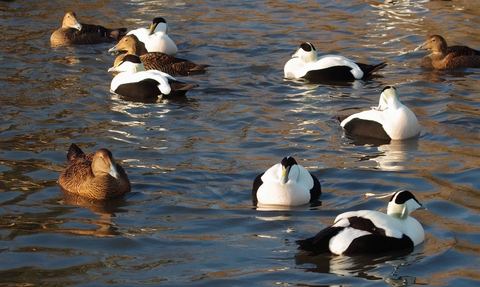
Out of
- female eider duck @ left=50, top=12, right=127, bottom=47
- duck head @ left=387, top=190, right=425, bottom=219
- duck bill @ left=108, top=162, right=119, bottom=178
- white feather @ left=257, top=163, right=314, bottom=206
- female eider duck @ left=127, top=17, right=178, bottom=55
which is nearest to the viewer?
duck head @ left=387, top=190, right=425, bottom=219

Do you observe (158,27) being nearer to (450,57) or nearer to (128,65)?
(128,65)

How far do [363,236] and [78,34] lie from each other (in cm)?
936

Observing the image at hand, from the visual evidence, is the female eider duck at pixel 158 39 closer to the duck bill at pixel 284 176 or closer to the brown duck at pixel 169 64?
the brown duck at pixel 169 64

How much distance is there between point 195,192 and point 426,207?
203 cm

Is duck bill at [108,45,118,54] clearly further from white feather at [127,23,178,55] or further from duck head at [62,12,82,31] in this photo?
duck head at [62,12,82,31]

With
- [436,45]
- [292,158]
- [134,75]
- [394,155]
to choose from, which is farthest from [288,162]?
[436,45]

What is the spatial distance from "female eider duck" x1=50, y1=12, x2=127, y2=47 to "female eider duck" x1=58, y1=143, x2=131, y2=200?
6.69 meters

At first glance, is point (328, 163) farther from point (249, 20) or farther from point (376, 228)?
point (249, 20)

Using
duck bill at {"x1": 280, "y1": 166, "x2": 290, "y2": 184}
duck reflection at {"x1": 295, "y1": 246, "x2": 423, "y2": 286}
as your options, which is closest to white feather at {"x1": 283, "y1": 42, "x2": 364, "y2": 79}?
duck bill at {"x1": 280, "y1": 166, "x2": 290, "y2": 184}

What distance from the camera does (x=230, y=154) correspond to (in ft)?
31.2

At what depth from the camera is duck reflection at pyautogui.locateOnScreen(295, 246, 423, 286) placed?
6301 mm

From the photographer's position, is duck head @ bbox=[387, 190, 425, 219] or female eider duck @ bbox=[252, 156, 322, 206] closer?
duck head @ bbox=[387, 190, 425, 219]

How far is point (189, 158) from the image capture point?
366 inches

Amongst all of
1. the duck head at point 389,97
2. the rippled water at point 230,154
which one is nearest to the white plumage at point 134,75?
the rippled water at point 230,154
